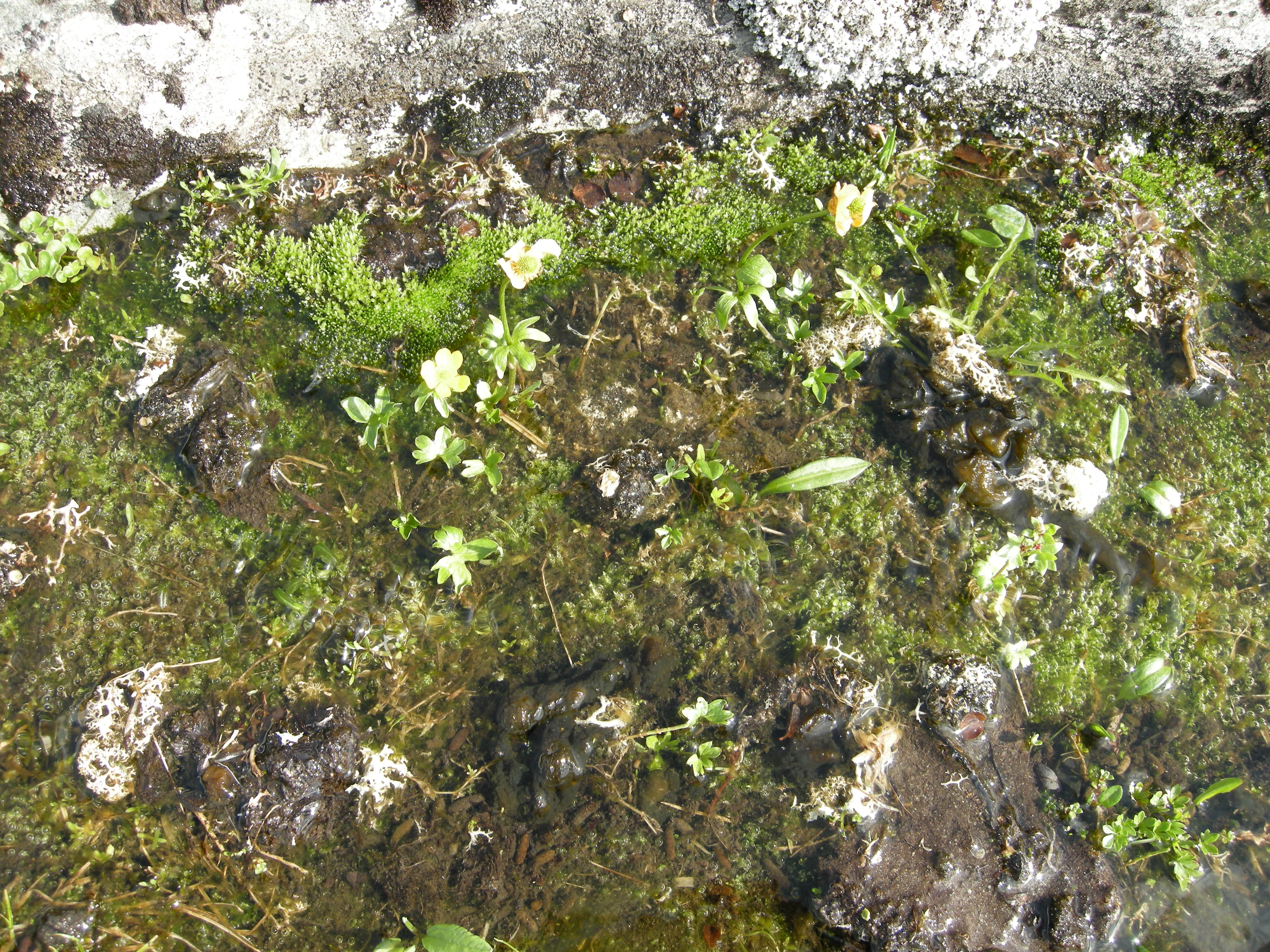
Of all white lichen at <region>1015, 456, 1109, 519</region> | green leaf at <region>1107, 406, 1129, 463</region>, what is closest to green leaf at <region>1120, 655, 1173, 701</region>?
white lichen at <region>1015, 456, 1109, 519</region>

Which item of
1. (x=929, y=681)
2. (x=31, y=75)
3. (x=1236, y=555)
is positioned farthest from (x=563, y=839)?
(x=31, y=75)

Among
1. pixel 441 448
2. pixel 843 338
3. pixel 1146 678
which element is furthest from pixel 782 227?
pixel 1146 678

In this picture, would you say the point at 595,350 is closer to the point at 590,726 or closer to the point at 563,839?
the point at 590,726

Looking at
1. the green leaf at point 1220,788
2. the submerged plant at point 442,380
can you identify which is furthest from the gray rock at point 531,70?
the green leaf at point 1220,788

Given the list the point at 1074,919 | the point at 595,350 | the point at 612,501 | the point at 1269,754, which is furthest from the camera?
the point at 595,350

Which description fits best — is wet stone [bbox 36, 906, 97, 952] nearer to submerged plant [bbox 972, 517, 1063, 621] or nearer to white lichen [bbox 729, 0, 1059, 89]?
submerged plant [bbox 972, 517, 1063, 621]

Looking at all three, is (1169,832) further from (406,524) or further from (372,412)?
(372,412)

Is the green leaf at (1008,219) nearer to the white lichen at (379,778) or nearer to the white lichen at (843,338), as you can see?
the white lichen at (843,338)

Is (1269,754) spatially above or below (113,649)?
below
